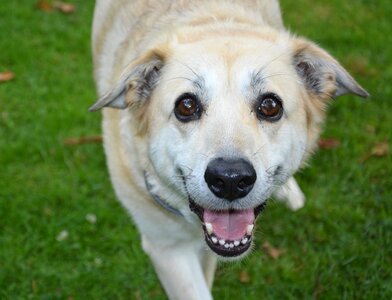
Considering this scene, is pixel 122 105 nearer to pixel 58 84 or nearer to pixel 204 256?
pixel 204 256

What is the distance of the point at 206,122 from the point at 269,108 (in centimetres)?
32

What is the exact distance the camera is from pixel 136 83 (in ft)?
11.0

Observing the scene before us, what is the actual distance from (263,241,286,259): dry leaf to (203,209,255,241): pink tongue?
1255mm

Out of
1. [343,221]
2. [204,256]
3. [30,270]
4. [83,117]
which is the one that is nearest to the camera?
[204,256]

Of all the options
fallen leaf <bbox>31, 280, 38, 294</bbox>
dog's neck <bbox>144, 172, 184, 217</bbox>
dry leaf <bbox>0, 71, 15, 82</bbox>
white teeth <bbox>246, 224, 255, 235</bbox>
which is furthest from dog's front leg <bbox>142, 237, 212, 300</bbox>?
dry leaf <bbox>0, 71, 15, 82</bbox>

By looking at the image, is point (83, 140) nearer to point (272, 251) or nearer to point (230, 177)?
point (272, 251)

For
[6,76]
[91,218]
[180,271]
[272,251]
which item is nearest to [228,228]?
[180,271]

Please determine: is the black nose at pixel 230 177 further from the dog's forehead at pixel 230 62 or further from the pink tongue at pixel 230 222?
the dog's forehead at pixel 230 62

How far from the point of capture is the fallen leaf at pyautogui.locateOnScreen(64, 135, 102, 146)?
5.24m

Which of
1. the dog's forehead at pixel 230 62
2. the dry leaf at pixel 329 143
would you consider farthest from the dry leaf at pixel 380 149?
the dog's forehead at pixel 230 62

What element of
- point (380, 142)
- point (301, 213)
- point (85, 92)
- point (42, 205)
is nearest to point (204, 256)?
point (301, 213)

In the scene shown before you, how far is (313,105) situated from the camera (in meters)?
3.46

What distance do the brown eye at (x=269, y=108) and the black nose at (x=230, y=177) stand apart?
358 millimetres

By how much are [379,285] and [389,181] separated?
102cm
